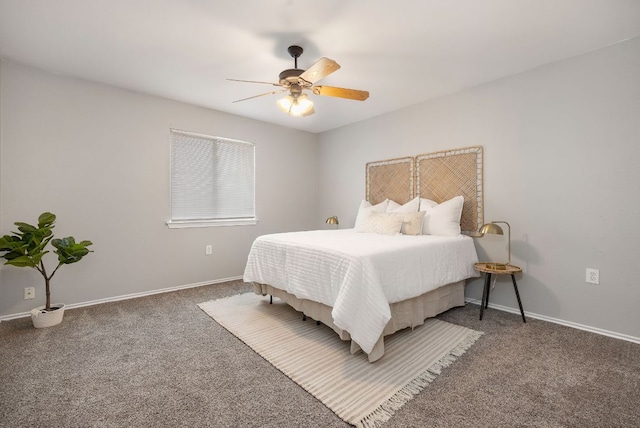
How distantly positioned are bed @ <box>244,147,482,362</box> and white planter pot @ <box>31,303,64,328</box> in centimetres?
168

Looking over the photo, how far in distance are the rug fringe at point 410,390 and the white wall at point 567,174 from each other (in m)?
1.18

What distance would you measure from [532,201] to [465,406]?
2.15 metres

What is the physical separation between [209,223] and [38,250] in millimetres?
1765

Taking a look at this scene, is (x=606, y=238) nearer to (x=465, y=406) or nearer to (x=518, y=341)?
(x=518, y=341)

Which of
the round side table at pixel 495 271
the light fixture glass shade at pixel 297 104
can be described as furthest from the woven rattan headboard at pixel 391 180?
the light fixture glass shade at pixel 297 104

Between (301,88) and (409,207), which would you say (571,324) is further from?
(301,88)

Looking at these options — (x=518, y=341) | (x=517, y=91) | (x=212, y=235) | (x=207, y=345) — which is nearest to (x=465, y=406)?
(x=518, y=341)

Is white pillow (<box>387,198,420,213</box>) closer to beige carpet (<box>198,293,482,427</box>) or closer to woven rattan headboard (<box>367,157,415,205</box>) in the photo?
woven rattan headboard (<box>367,157,415,205</box>)

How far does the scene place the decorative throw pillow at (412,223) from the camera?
317cm

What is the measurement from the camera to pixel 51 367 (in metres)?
1.89

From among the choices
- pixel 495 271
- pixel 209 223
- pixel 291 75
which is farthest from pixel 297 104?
pixel 495 271

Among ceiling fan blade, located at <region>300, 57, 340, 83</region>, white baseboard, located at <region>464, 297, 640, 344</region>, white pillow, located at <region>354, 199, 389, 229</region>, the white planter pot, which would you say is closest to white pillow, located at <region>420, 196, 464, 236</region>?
white pillow, located at <region>354, 199, 389, 229</region>

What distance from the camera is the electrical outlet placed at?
2.46 m

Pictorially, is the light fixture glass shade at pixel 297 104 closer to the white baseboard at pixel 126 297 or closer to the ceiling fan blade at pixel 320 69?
the ceiling fan blade at pixel 320 69
